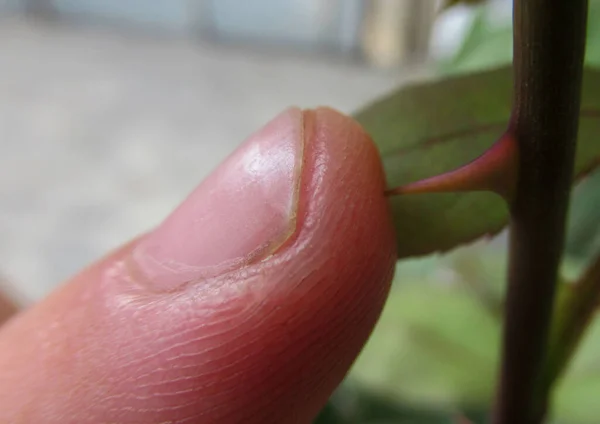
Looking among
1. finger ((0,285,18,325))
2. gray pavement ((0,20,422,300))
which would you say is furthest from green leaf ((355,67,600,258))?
gray pavement ((0,20,422,300))

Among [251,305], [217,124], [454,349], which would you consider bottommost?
[217,124]

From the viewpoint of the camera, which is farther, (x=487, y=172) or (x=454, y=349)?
(x=454, y=349)

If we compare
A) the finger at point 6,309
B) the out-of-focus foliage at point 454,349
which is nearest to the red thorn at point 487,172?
the out-of-focus foliage at point 454,349

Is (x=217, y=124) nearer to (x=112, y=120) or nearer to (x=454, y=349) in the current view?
(x=112, y=120)

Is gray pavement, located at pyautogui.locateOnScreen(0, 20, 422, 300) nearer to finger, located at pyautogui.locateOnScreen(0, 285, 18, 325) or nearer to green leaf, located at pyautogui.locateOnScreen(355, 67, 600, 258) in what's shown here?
finger, located at pyautogui.locateOnScreen(0, 285, 18, 325)

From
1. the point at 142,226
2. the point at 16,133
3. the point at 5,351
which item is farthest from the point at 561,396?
the point at 16,133

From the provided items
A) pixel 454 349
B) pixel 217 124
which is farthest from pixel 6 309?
pixel 217 124

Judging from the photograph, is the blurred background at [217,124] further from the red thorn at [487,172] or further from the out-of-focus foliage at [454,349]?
the red thorn at [487,172]
